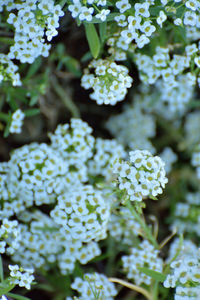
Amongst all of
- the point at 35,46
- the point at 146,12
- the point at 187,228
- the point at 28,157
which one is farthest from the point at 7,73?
the point at 187,228

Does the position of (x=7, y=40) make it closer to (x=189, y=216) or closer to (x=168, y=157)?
(x=168, y=157)

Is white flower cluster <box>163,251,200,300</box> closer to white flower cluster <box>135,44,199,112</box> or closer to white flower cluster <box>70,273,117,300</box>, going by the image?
white flower cluster <box>70,273,117,300</box>

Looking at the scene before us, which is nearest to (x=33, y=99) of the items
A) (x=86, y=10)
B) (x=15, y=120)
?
(x=15, y=120)

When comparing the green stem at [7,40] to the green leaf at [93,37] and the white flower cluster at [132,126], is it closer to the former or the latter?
the green leaf at [93,37]

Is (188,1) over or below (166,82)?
over

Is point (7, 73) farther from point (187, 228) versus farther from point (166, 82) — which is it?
point (187, 228)

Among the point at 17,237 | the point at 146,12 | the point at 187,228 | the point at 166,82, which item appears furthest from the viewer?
the point at 187,228

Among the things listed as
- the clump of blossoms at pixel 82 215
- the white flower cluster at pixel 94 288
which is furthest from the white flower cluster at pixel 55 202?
the white flower cluster at pixel 94 288
